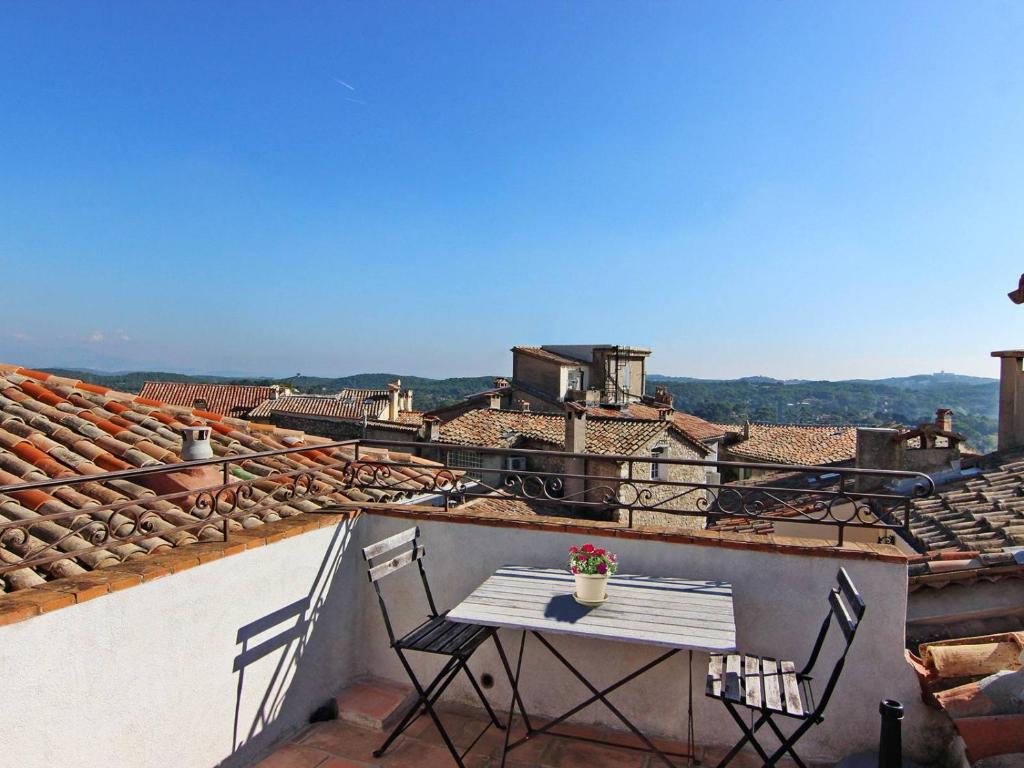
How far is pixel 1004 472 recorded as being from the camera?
26.5 feet

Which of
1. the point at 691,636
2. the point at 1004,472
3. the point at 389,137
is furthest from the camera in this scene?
the point at 389,137

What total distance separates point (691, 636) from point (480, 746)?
5.27 ft

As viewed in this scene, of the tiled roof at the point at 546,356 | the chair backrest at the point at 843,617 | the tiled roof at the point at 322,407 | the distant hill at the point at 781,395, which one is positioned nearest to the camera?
the chair backrest at the point at 843,617

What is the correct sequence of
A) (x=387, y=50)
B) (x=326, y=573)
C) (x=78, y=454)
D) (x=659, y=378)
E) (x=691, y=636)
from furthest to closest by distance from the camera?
1. (x=659, y=378)
2. (x=387, y=50)
3. (x=78, y=454)
4. (x=326, y=573)
5. (x=691, y=636)

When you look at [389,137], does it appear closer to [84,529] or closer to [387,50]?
[387,50]

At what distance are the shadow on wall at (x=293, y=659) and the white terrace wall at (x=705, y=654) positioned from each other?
1.45 ft

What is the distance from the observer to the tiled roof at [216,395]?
3198cm

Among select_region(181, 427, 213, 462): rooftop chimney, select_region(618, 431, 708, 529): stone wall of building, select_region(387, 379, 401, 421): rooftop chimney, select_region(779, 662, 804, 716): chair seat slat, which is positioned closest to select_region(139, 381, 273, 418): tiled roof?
select_region(387, 379, 401, 421): rooftop chimney

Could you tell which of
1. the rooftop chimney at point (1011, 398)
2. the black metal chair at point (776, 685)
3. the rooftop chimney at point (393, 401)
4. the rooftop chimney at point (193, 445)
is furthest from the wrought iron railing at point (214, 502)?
the rooftop chimney at point (393, 401)

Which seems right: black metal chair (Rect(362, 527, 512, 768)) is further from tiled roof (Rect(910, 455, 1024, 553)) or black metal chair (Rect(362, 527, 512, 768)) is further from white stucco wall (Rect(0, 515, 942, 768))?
tiled roof (Rect(910, 455, 1024, 553))

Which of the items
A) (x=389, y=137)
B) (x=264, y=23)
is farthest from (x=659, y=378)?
(x=264, y=23)

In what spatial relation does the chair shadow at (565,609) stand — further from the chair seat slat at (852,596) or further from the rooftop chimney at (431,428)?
the rooftop chimney at (431,428)

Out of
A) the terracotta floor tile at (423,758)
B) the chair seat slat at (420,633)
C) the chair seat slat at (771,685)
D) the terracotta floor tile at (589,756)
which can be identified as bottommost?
the terracotta floor tile at (423,758)

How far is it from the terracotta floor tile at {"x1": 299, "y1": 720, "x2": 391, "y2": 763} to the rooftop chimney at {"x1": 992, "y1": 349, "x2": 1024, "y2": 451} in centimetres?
1200
